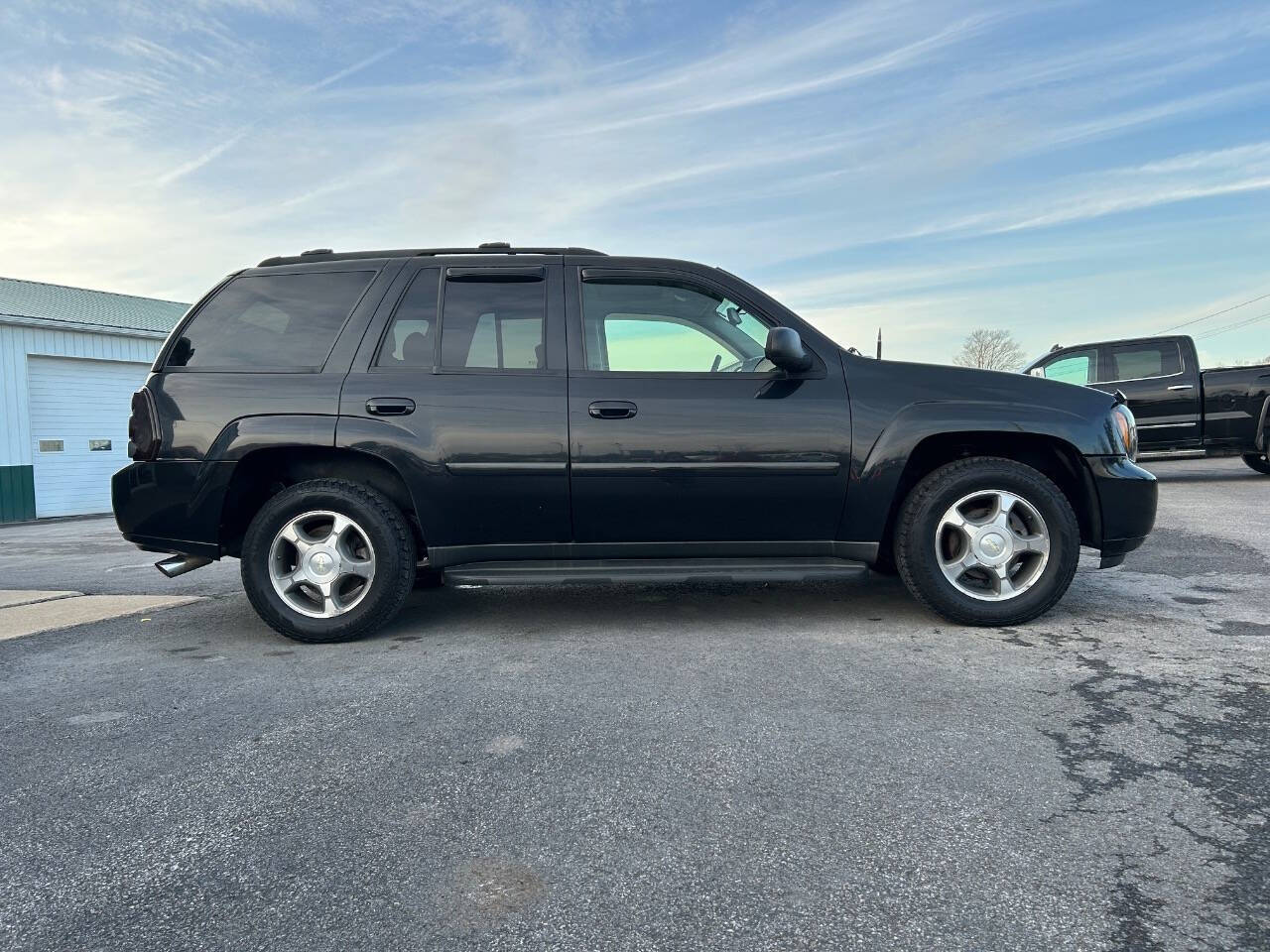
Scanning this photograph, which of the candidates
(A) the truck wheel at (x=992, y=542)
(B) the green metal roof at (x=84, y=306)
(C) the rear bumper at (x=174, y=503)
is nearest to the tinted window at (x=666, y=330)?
(A) the truck wheel at (x=992, y=542)

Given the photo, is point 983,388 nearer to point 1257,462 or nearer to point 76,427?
point 1257,462

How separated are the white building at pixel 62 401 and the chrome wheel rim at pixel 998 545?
1724 centimetres

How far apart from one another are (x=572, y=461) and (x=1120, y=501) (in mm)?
2673

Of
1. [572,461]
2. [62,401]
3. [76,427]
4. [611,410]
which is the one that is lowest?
[572,461]

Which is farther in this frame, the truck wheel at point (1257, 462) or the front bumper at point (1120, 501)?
the truck wheel at point (1257, 462)

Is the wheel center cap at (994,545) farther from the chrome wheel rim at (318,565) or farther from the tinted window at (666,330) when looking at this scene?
the chrome wheel rim at (318,565)

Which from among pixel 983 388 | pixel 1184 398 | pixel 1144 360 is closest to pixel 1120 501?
pixel 983 388

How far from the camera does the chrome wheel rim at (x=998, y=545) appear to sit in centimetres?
384

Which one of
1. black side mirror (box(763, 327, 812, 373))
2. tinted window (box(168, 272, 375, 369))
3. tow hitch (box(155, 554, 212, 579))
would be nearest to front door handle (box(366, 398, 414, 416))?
tinted window (box(168, 272, 375, 369))

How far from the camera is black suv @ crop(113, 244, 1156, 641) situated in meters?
3.82

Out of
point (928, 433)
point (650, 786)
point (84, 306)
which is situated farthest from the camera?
point (84, 306)

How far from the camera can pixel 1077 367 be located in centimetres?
1149

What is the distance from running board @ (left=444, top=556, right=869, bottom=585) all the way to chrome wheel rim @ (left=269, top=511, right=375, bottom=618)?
1.46 ft

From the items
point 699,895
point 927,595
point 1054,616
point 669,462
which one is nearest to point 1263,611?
point 1054,616
